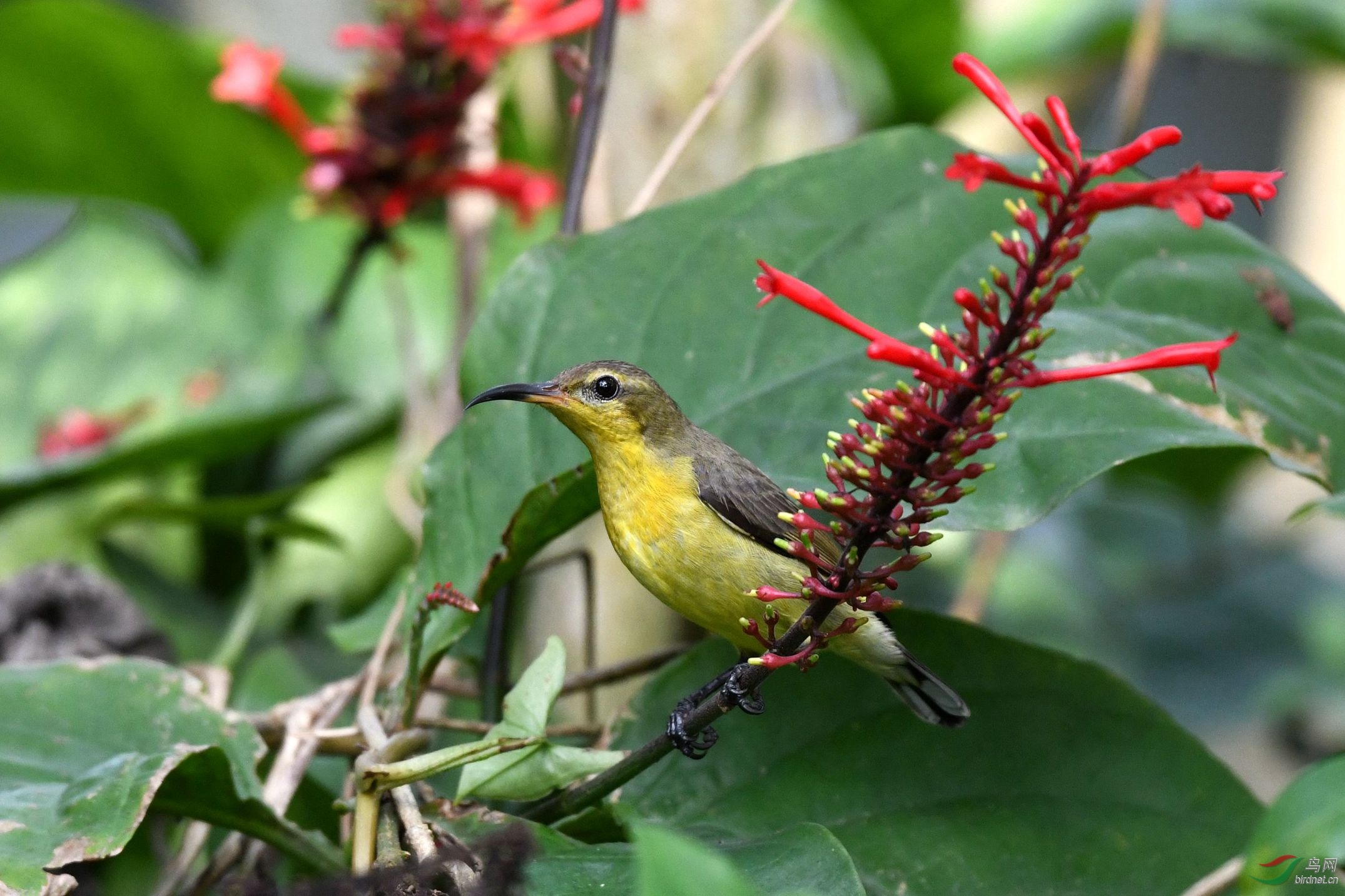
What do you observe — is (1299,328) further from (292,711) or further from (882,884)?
(292,711)

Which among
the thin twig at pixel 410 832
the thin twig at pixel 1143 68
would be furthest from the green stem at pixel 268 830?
the thin twig at pixel 1143 68

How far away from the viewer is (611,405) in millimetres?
1626

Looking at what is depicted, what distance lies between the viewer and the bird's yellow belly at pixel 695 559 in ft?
4.97

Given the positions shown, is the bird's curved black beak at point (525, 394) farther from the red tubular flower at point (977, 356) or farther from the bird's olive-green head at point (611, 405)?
the red tubular flower at point (977, 356)

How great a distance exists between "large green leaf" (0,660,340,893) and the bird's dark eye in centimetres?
57

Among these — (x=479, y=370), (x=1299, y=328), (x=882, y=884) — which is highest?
(x=1299, y=328)

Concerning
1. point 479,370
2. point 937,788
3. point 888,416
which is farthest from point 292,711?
point 888,416

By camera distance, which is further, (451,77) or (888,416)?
(451,77)

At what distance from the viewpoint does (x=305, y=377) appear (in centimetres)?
242

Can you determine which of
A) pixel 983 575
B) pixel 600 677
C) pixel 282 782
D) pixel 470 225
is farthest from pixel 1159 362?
pixel 470 225

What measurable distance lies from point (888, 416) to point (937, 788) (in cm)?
71

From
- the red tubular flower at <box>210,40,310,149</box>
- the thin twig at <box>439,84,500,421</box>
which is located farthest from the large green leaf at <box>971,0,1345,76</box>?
the red tubular flower at <box>210,40,310,149</box>

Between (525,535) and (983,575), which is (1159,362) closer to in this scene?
(525,535)

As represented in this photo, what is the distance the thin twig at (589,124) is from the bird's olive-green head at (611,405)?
24cm
